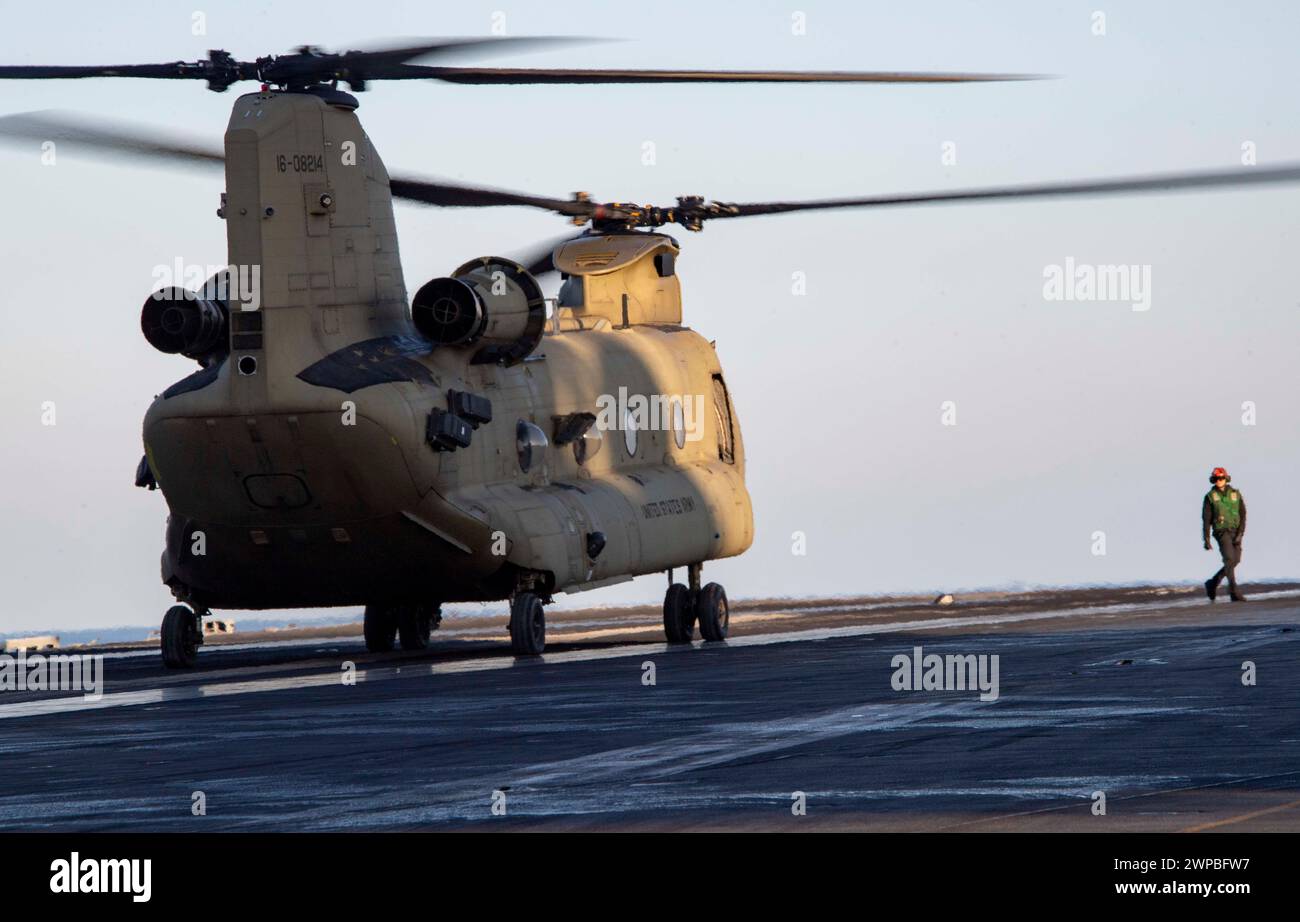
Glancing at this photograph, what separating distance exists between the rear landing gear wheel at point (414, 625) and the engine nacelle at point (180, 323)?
20.4 ft

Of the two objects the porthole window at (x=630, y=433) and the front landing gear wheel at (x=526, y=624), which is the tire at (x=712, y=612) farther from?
the front landing gear wheel at (x=526, y=624)

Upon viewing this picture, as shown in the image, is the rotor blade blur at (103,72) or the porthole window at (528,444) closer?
the rotor blade blur at (103,72)

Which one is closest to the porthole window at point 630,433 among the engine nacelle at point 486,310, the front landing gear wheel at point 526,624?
the engine nacelle at point 486,310

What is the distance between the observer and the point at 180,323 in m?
26.6

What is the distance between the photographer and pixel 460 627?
142 feet

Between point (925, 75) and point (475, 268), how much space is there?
642cm

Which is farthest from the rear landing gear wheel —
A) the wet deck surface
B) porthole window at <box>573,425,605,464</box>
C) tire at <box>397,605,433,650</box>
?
porthole window at <box>573,425,605,464</box>

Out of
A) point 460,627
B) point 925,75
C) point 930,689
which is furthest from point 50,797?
point 460,627

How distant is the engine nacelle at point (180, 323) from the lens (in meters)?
26.6

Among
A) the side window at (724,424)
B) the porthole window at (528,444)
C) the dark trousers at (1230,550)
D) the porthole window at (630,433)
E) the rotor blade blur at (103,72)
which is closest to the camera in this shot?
the rotor blade blur at (103,72)

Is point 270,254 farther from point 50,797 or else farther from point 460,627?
point 460,627

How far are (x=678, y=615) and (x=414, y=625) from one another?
153 inches

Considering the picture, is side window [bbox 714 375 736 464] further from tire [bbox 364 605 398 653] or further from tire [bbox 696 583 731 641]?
tire [bbox 364 605 398 653]
